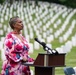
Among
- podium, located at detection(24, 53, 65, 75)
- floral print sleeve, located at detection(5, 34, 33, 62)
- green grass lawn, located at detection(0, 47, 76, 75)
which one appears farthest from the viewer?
green grass lawn, located at detection(0, 47, 76, 75)

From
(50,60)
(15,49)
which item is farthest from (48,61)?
(15,49)

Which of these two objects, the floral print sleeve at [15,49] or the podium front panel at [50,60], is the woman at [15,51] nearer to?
the floral print sleeve at [15,49]

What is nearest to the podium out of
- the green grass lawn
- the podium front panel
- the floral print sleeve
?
the podium front panel

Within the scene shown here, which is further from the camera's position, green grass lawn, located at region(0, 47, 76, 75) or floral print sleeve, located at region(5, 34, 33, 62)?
green grass lawn, located at region(0, 47, 76, 75)

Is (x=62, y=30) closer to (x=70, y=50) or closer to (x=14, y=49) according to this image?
(x=70, y=50)

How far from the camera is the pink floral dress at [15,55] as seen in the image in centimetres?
882

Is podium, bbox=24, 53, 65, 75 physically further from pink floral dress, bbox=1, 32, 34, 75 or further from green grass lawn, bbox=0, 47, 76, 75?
green grass lawn, bbox=0, 47, 76, 75

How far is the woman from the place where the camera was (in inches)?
348

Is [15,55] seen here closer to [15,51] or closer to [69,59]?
[15,51]

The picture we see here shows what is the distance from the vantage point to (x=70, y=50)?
914 inches

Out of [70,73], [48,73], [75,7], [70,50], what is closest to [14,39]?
[48,73]

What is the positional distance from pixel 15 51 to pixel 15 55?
0.23 feet

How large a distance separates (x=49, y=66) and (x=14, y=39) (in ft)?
2.68

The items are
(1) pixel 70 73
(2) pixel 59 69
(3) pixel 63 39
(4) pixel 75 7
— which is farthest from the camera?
(4) pixel 75 7
